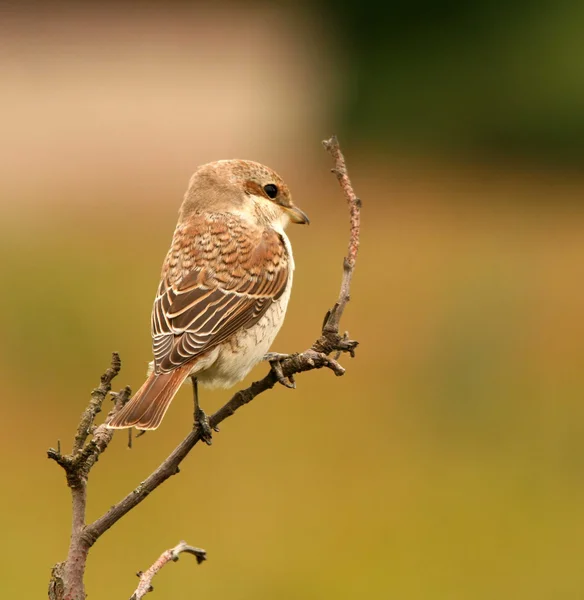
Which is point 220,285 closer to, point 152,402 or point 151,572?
point 152,402

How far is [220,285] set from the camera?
12.3 ft

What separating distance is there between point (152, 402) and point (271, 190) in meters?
1.22

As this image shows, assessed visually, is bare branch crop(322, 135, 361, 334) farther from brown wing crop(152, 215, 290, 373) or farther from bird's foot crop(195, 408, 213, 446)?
brown wing crop(152, 215, 290, 373)

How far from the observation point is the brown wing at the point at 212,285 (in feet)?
11.6

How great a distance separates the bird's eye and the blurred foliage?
14973mm

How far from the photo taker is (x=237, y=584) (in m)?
7.46

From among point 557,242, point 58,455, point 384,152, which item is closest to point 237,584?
point 58,455

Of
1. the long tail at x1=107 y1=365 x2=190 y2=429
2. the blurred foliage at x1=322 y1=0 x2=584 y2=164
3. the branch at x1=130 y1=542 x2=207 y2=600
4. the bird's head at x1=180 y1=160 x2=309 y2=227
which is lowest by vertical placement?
the branch at x1=130 y1=542 x2=207 y2=600

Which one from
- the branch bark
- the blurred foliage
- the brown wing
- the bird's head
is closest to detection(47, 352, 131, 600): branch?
the branch bark

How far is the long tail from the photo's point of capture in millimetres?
3131

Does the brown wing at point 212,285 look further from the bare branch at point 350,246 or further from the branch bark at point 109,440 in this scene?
the bare branch at point 350,246

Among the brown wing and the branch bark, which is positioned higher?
the brown wing

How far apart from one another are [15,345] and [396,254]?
5183 millimetres

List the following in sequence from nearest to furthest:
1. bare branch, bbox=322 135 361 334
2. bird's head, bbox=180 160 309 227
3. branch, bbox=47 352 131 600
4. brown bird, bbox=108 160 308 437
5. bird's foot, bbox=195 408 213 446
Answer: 1. branch, bbox=47 352 131 600
2. bare branch, bbox=322 135 361 334
3. bird's foot, bbox=195 408 213 446
4. brown bird, bbox=108 160 308 437
5. bird's head, bbox=180 160 309 227
